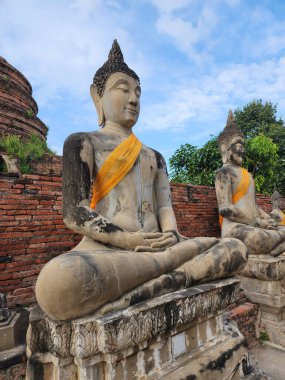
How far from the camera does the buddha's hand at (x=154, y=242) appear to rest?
6.70 feet

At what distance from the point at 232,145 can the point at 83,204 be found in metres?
3.57

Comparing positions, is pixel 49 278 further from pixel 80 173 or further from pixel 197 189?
pixel 197 189

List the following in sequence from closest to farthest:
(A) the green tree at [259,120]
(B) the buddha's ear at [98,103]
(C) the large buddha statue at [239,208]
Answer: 1. (B) the buddha's ear at [98,103]
2. (C) the large buddha statue at [239,208]
3. (A) the green tree at [259,120]

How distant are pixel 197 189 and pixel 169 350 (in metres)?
4.56

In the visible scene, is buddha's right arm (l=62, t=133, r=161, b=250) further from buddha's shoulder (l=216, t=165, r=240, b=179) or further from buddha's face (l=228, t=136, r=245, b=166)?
buddha's face (l=228, t=136, r=245, b=166)

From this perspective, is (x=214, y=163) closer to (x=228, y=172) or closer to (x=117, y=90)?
(x=228, y=172)

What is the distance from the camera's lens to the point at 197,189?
20.3ft

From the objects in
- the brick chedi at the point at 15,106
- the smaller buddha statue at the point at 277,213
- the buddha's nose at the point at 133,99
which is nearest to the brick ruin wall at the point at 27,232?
the buddha's nose at the point at 133,99

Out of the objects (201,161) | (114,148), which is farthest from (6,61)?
(114,148)

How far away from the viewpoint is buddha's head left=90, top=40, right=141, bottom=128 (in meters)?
2.59

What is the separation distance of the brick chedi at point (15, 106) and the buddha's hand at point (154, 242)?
824cm

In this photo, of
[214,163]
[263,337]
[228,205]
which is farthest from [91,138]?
[214,163]

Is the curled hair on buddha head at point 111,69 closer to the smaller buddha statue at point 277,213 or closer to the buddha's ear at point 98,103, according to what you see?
the buddha's ear at point 98,103

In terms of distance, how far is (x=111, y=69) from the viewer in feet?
8.57
